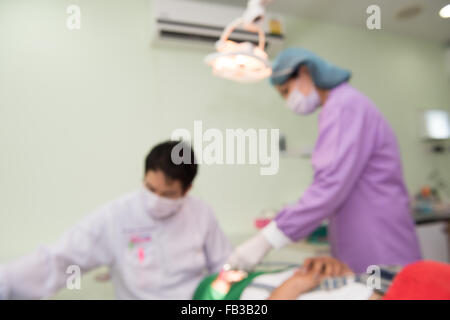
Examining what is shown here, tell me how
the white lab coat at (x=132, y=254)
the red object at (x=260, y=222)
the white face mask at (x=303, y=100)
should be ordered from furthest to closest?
1. the red object at (x=260, y=222)
2. the white face mask at (x=303, y=100)
3. the white lab coat at (x=132, y=254)

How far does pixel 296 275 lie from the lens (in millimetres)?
868

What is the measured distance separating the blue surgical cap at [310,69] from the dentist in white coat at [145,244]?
0.45 m

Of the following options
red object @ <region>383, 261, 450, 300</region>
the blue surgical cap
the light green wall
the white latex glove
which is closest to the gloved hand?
the white latex glove

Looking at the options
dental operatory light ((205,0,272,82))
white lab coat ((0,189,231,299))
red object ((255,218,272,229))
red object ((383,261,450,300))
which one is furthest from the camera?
red object ((255,218,272,229))

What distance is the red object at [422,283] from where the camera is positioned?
63cm

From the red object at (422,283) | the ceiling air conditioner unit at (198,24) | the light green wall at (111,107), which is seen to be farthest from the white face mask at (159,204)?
the red object at (422,283)

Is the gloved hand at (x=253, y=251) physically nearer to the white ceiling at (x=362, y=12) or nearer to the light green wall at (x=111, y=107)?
the light green wall at (x=111, y=107)

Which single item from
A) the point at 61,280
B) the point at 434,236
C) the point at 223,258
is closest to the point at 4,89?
the point at 61,280

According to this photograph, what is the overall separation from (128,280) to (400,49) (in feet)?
6.18

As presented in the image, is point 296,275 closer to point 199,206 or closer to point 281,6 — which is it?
point 199,206

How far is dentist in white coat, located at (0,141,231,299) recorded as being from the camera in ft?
3.17

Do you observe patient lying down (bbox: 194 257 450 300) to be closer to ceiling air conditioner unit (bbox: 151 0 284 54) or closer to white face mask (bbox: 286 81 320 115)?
white face mask (bbox: 286 81 320 115)

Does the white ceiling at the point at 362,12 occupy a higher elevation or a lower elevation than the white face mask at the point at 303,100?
higher

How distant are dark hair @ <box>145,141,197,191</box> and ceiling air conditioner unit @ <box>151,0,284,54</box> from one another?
1.25 ft
